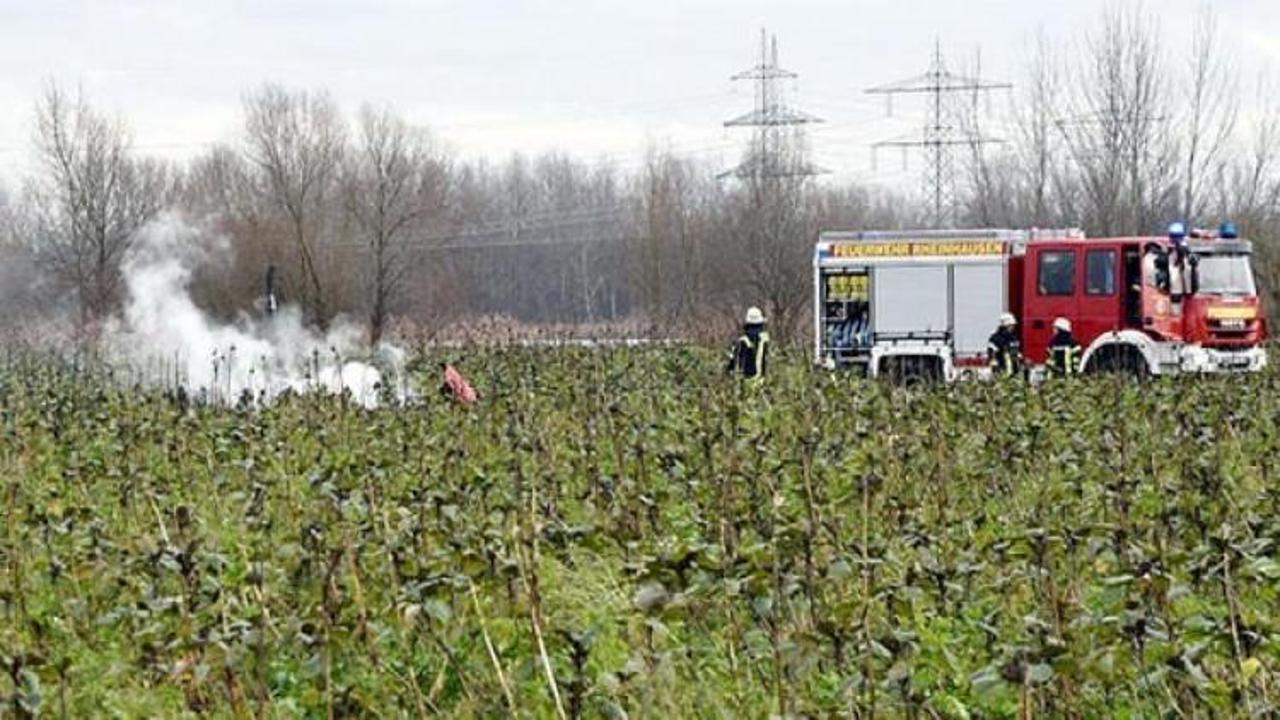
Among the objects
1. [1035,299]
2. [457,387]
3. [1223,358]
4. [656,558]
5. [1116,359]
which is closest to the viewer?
[656,558]

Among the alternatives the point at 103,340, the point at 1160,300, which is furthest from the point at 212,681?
the point at 103,340

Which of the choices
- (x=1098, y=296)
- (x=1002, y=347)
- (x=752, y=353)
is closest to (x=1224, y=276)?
(x=1098, y=296)

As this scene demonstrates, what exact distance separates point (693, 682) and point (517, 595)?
2.48 ft

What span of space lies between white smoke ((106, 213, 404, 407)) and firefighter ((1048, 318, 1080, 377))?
23.9ft

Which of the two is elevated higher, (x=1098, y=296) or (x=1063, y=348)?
(x=1098, y=296)

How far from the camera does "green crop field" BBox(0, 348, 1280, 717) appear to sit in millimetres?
5039

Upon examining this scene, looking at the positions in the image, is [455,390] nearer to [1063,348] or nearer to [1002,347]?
[1063,348]

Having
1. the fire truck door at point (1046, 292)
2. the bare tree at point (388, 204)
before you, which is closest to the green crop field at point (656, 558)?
the fire truck door at point (1046, 292)

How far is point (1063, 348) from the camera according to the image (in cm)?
1962

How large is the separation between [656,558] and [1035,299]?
18.8m

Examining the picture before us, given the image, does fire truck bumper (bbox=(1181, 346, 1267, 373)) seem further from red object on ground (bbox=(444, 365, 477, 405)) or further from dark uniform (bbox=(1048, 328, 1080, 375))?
red object on ground (bbox=(444, 365, 477, 405))

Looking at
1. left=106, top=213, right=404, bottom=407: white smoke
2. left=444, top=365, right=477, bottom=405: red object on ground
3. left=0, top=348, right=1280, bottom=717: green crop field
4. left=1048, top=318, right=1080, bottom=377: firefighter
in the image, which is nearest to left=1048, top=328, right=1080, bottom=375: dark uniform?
left=1048, top=318, right=1080, bottom=377: firefighter

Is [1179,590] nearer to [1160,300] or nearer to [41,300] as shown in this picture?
[1160,300]

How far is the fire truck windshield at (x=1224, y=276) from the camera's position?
71.6ft
